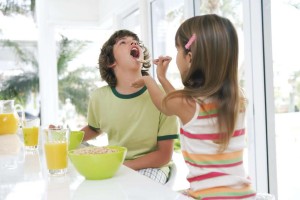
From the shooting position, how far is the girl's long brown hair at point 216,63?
1.19 meters

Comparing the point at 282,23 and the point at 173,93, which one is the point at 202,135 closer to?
the point at 173,93

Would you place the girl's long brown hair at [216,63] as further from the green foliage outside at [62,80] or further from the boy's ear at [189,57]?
the green foliage outside at [62,80]

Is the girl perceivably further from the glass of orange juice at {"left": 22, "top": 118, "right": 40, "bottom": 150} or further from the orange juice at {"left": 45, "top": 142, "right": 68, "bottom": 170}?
the glass of orange juice at {"left": 22, "top": 118, "right": 40, "bottom": 150}

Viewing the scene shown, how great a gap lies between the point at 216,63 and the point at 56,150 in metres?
0.58

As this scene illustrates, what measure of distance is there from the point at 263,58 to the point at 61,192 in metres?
1.77

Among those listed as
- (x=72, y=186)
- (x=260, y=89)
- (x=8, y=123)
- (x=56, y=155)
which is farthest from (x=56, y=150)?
(x=260, y=89)

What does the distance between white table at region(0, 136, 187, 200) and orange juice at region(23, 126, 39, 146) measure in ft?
0.95

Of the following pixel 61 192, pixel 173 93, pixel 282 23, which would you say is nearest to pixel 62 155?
pixel 61 192

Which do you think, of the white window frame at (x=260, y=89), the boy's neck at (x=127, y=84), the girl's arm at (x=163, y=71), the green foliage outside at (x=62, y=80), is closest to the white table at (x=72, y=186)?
the girl's arm at (x=163, y=71)

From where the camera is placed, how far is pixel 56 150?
41.3 inches

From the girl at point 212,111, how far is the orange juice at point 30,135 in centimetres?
52

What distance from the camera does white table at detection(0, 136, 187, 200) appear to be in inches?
32.9

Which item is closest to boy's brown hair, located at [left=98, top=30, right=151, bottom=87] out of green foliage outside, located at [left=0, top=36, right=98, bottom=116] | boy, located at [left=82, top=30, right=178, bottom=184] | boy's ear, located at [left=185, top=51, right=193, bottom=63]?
boy, located at [left=82, top=30, right=178, bottom=184]

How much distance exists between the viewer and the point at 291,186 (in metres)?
2.21
